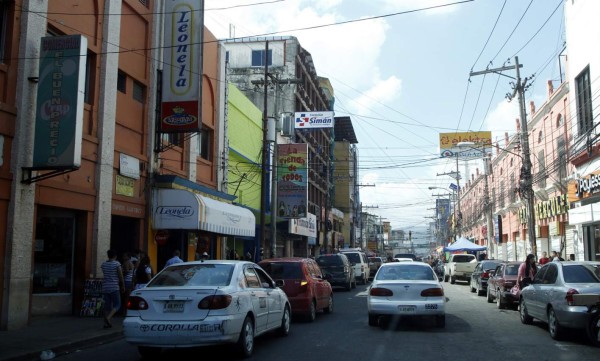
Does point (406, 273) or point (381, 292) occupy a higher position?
point (406, 273)

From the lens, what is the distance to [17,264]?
1195 centimetres

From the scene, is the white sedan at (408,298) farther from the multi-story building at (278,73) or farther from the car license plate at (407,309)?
the multi-story building at (278,73)

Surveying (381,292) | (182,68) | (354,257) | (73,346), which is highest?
(182,68)

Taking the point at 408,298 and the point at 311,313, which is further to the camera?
the point at 311,313

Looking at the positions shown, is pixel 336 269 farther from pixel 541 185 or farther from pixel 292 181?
pixel 541 185

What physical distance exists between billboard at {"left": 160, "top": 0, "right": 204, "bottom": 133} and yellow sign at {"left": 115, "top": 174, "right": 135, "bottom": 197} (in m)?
2.31

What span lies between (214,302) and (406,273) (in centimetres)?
596

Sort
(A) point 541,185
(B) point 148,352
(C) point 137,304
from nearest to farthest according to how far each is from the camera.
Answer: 1. (C) point 137,304
2. (B) point 148,352
3. (A) point 541,185

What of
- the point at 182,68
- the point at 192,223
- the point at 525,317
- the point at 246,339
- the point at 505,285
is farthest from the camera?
the point at 182,68

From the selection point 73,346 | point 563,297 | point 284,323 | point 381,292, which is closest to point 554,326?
point 563,297

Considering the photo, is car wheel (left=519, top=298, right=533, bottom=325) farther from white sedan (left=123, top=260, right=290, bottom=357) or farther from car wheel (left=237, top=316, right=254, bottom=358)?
car wheel (left=237, top=316, right=254, bottom=358)

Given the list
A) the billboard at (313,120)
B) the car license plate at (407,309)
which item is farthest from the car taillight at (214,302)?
the billboard at (313,120)

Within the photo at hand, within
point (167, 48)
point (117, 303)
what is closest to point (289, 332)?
point (117, 303)

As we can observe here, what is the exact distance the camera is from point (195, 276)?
9094 millimetres
